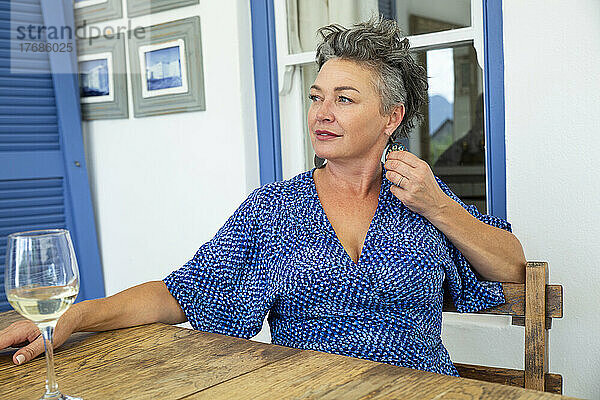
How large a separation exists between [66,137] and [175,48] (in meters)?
0.73

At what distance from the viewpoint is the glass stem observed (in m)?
0.92

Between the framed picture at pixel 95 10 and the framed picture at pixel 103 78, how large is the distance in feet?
0.32

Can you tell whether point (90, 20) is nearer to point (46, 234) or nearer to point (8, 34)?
point (8, 34)

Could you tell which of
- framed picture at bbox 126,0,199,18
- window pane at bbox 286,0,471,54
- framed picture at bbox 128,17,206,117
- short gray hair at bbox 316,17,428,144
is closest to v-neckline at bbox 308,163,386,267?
short gray hair at bbox 316,17,428,144

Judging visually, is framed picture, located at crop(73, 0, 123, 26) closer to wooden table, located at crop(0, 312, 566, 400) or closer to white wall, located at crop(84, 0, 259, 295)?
white wall, located at crop(84, 0, 259, 295)

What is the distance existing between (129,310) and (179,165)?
1531 millimetres

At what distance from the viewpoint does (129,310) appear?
4.53ft

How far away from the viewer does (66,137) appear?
3084mm

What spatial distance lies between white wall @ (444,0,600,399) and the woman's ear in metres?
0.41

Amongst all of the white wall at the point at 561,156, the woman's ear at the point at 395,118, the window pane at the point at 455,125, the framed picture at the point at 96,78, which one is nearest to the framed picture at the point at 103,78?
the framed picture at the point at 96,78

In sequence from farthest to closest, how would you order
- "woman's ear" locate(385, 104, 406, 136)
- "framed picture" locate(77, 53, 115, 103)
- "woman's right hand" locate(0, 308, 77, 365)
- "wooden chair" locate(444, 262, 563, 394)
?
"framed picture" locate(77, 53, 115, 103) → "woman's ear" locate(385, 104, 406, 136) → "wooden chair" locate(444, 262, 563, 394) → "woman's right hand" locate(0, 308, 77, 365)

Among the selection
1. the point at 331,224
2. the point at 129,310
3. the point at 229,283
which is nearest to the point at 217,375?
the point at 129,310

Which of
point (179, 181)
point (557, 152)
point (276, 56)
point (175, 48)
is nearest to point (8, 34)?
point (175, 48)

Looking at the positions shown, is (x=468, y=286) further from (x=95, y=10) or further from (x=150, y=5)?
(x=95, y=10)
